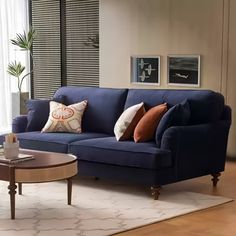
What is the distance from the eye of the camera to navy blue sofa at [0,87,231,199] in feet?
15.4

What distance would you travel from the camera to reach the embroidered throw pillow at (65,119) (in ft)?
18.6

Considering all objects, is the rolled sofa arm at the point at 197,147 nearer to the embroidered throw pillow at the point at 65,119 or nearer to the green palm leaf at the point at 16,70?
the embroidered throw pillow at the point at 65,119

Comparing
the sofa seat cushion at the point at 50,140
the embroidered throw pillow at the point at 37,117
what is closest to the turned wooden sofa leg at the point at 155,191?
the sofa seat cushion at the point at 50,140

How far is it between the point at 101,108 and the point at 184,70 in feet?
5.09

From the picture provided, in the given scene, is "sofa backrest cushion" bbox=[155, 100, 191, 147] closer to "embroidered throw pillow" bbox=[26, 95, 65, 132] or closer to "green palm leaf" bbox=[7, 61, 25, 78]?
"embroidered throw pillow" bbox=[26, 95, 65, 132]

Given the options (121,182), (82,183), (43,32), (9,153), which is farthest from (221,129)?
(43,32)

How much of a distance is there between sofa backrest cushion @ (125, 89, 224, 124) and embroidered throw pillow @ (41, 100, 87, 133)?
2.44ft

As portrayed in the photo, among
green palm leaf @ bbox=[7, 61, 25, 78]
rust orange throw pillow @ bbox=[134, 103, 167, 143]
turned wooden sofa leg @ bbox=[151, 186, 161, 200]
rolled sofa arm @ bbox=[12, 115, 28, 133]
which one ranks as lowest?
turned wooden sofa leg @ bbox=[151, 186, 161, 200]

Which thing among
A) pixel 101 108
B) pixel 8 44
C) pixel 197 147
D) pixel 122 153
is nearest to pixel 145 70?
pixel 101 108

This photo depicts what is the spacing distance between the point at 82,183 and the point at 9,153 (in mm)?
1158

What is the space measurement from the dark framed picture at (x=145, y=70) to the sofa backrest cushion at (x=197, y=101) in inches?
70.3

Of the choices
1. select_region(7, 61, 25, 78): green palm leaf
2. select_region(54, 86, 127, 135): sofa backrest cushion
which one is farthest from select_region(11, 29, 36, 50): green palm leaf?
select_region(54, 86, 127, 135): sofa backrest cushion

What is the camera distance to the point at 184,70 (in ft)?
22.6

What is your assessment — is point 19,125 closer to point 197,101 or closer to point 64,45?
point 197,101
